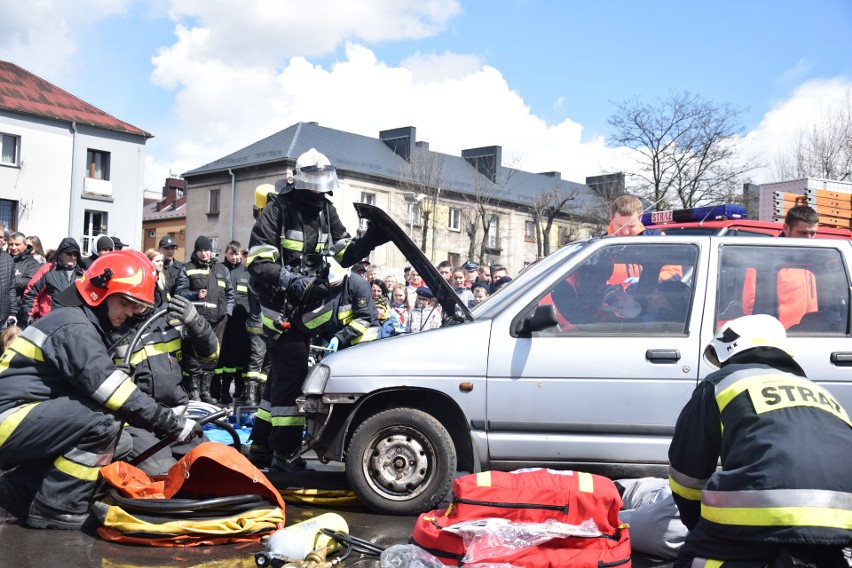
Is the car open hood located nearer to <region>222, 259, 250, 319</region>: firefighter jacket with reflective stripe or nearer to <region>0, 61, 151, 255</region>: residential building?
<region>222, 259, 250, 319</region>: firefighter jacket with reflective stripe

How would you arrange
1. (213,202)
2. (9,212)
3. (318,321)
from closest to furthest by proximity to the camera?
1. (318,321)
2. (9,212)
3. (213,202)

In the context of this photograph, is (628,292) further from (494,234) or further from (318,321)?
(494,234)

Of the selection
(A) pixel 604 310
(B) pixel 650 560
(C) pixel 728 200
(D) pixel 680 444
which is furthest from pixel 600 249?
(C) pixel 728 200

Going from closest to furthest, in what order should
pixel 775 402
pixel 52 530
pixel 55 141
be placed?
pixel 775 402, pixel 52 530, pixel 55 141

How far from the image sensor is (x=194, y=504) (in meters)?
4.42

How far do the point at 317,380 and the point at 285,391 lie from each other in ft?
2.76

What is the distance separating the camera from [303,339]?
6.05 meters

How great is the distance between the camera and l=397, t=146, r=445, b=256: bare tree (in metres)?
44.5

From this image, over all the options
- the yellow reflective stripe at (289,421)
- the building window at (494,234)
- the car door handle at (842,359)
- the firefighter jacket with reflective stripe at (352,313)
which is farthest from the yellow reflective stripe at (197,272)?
the building window at (494,234)

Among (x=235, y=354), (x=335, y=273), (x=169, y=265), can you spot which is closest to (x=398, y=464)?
(x=335, y=273)

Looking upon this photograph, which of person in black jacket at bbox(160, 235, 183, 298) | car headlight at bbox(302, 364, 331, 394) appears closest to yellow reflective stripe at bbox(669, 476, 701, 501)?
car headlight at bbox(302, 364, 331, 394)

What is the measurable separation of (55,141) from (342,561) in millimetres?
38586

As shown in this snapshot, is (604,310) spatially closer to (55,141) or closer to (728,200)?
(728,200)

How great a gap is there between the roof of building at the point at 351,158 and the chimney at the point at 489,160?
16.1 inches
